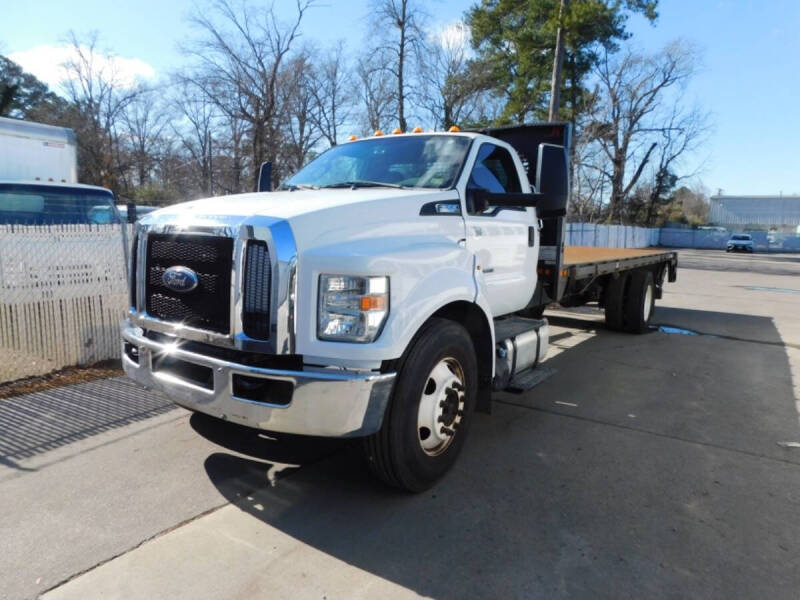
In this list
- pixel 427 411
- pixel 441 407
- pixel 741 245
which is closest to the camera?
pixel 427 411

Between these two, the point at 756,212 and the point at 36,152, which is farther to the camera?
the point at 756,212

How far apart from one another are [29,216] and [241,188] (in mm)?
25917

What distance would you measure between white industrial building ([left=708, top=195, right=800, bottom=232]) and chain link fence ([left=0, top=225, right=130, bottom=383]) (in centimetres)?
8179

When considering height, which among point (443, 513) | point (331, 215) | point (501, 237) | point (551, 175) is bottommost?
point (443, 513)

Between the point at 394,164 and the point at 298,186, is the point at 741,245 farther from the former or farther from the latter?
the point at 298,186

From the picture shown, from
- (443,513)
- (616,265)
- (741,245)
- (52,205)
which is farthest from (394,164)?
(741,245)

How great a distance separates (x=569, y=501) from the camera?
3326 mm

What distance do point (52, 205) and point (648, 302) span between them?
9.74 metres

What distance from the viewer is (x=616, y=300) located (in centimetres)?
864

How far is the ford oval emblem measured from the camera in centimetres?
298

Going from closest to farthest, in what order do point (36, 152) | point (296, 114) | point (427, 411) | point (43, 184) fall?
1. point (427, 411)
2. point (43, 184)
3. point (36, 152)
4. point (296, 114)

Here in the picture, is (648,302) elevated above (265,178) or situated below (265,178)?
below

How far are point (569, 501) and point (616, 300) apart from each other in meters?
5.97

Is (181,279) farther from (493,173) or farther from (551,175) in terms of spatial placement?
(551,175)
